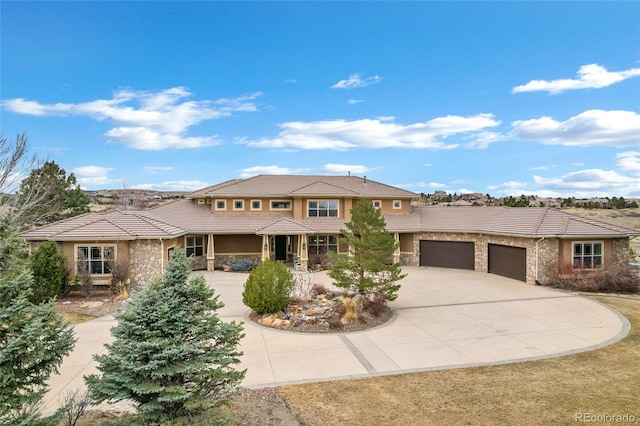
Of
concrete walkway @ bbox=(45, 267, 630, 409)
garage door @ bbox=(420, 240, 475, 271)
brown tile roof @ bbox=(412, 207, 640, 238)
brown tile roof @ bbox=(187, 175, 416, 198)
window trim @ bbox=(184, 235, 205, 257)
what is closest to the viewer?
concrete walkway @ bbox=(45, 267, 630, 409)

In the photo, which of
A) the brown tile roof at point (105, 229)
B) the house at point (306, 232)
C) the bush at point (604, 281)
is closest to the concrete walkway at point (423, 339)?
the bush at point (604, 281)

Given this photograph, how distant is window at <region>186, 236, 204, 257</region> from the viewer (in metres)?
23.3

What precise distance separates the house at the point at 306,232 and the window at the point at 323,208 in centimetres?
7

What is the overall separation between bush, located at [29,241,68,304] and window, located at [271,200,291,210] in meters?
13.2

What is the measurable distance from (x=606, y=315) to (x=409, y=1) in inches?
619

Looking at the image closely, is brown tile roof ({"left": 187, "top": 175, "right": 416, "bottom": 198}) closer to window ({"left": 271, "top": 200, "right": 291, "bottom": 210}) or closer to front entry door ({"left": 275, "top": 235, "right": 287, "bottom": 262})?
window ({"left": 271, "top": 200, "right": 291, "bottom": 210})

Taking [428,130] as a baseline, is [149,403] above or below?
below

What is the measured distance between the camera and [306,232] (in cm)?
2264

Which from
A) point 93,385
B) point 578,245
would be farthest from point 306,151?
point 93,385

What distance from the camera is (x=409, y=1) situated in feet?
56.4

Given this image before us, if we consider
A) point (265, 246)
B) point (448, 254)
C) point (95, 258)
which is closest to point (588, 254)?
point (448, 254)

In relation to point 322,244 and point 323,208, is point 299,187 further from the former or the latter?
point 322,244

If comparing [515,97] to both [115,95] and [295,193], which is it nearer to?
[295,193]

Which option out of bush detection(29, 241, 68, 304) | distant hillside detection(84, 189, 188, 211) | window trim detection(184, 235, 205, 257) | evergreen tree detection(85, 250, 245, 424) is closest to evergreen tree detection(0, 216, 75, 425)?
evergreen tree detection(85, 250, 245, 424)
